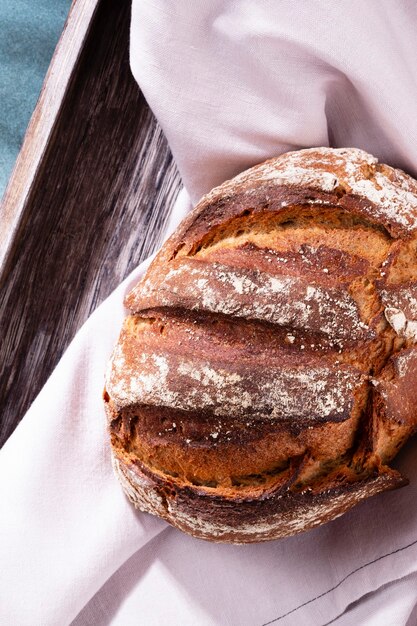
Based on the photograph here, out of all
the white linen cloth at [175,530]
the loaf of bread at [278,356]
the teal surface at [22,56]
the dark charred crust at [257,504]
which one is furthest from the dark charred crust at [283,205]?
the teal surface at [22,56]

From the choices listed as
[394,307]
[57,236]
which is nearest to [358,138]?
[394,307]

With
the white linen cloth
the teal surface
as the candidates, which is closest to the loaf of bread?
the white linen cloth

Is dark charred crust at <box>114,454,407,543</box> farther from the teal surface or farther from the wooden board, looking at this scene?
the teal surface

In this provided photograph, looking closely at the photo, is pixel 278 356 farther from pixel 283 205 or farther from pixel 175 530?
pixel 175 530

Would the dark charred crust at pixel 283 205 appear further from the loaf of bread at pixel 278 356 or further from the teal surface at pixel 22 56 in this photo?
the teal surface at pixel 22 56

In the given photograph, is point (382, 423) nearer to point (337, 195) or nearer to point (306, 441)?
point (306, 441)
